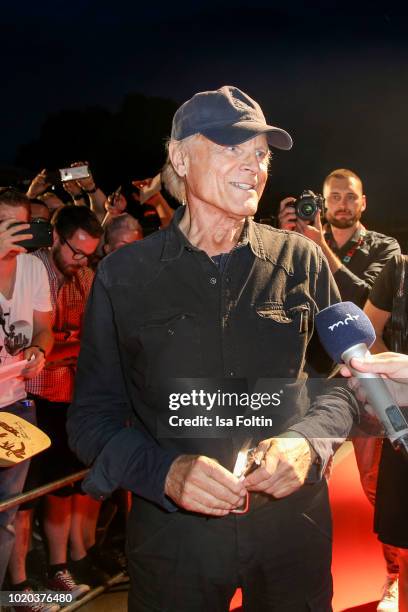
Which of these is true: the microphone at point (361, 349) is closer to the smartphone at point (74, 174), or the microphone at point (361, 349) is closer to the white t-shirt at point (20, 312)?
the white t-shirt at point (20, 312)

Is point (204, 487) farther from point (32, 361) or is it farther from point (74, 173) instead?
point (74, 173)

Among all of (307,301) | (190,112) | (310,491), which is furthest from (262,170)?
(310,491)

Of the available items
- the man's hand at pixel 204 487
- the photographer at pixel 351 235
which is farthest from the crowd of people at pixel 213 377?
the photographer at pixel 351 235

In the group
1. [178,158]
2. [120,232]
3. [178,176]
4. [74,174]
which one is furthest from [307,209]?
[74,174]

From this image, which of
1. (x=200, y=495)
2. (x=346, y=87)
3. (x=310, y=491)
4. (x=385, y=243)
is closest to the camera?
(x=200, y=495)

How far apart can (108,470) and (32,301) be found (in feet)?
6.35

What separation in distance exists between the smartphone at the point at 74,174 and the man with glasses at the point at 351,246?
7.12 ft

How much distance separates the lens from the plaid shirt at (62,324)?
375 cm

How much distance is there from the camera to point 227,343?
1.78 m

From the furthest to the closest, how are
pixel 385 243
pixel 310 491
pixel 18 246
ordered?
1. pixel 385 243
2. pixel 18 246
3. pixel 310 491

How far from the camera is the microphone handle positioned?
1.32 meters

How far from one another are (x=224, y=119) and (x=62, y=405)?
240 centimetres

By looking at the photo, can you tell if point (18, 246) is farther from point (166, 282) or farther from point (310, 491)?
point (310, 491)

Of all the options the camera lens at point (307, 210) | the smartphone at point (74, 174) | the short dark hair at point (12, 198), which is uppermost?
the smartphone at point (74, 174)
